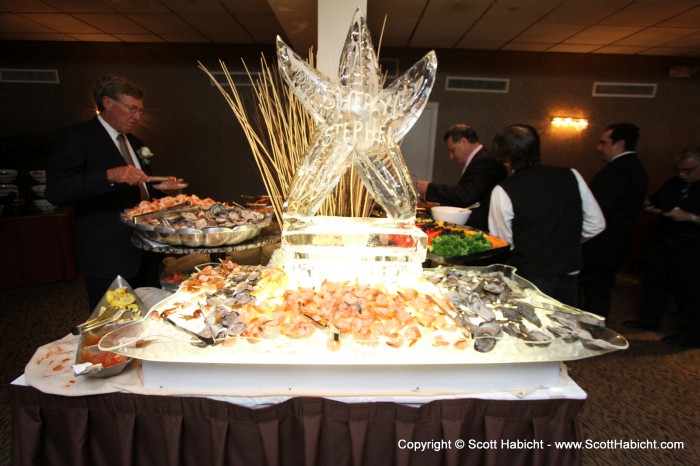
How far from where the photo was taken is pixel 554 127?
538 centimetres

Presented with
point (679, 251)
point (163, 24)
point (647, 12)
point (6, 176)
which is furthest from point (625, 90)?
point (6, 176)

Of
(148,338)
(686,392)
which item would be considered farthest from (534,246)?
(148,338)

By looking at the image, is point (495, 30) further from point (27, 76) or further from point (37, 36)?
point (27, 76)

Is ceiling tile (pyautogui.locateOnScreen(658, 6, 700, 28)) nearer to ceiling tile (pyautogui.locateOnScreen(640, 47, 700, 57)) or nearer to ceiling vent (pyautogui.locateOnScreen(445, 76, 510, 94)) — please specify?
ceiling tile (pyautogui.locateOnScreen(640, 47, 700, 57))

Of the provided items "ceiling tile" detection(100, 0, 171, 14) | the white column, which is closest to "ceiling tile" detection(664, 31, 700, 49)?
the white column

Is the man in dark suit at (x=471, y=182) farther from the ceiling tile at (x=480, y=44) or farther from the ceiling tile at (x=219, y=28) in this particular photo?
the ceiling tile at (x=219, y=28)

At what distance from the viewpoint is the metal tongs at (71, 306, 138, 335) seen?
97 cm

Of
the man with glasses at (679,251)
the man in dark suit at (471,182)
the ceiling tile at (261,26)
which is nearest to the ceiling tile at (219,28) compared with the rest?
the ceiling tile at (261,26)

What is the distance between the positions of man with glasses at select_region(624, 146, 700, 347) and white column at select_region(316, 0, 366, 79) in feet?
8.85

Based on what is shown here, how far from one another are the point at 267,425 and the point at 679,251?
3417 millimetres

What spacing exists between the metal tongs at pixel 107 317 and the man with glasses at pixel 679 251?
11.9 feet

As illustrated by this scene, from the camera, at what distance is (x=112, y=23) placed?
4.16m

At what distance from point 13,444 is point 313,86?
4.56 feet

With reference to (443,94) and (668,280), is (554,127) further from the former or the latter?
(668,280)
